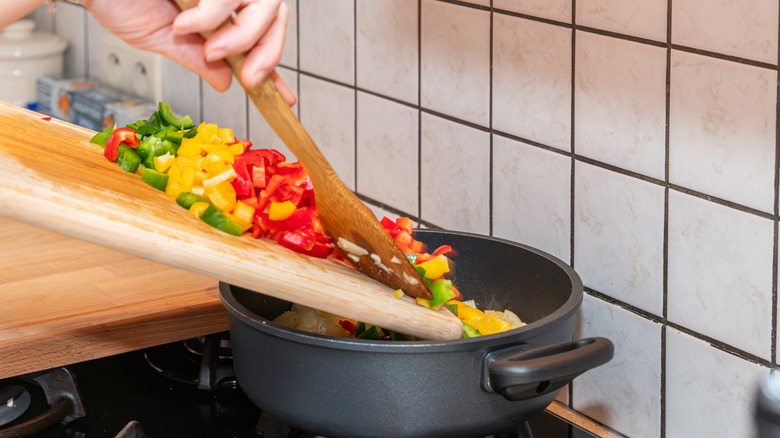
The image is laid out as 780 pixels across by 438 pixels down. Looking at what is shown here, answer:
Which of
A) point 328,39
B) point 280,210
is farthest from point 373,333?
point 328,39

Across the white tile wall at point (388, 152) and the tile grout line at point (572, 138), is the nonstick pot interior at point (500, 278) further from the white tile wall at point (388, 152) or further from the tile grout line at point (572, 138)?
the white tile wall at point (388, 152)

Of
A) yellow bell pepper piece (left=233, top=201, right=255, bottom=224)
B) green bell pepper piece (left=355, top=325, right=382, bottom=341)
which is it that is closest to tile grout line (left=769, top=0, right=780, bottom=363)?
green bell pepper piece (left=355, top=325, right=382, bottom=341)

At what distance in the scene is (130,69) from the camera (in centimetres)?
195

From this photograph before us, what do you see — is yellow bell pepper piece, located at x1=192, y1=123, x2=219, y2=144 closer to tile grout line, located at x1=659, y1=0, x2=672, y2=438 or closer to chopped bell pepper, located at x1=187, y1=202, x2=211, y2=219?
chopped bell pepper, located at x1=187, y1=202, x2=211, y2=219

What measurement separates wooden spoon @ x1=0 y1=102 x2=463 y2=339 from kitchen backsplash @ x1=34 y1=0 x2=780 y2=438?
25cm

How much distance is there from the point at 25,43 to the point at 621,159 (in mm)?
1542

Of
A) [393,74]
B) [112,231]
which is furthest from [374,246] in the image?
[393,74]

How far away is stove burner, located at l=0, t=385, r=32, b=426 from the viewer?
1015mm

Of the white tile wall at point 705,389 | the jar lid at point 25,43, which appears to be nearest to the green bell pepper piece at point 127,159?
the white tile wall at point 705,389

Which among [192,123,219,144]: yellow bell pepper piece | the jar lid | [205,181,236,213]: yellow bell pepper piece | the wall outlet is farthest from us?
the jar lid

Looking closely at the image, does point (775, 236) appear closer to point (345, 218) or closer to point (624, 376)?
point (624, 376)

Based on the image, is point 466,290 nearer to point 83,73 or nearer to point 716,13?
point 716,13

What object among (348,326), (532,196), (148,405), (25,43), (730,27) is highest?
(730,27)

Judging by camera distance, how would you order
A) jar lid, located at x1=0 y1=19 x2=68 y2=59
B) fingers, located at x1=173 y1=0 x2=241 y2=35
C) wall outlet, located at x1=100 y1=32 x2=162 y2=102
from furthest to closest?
jar lid, located at x1=0 y1=19 x2=68 y2=59 < wall outlet, located at x1=100 y1=32 x2=162 y2=102 < fingers, located at x1=173 y1=0 x2=241 y2=35
